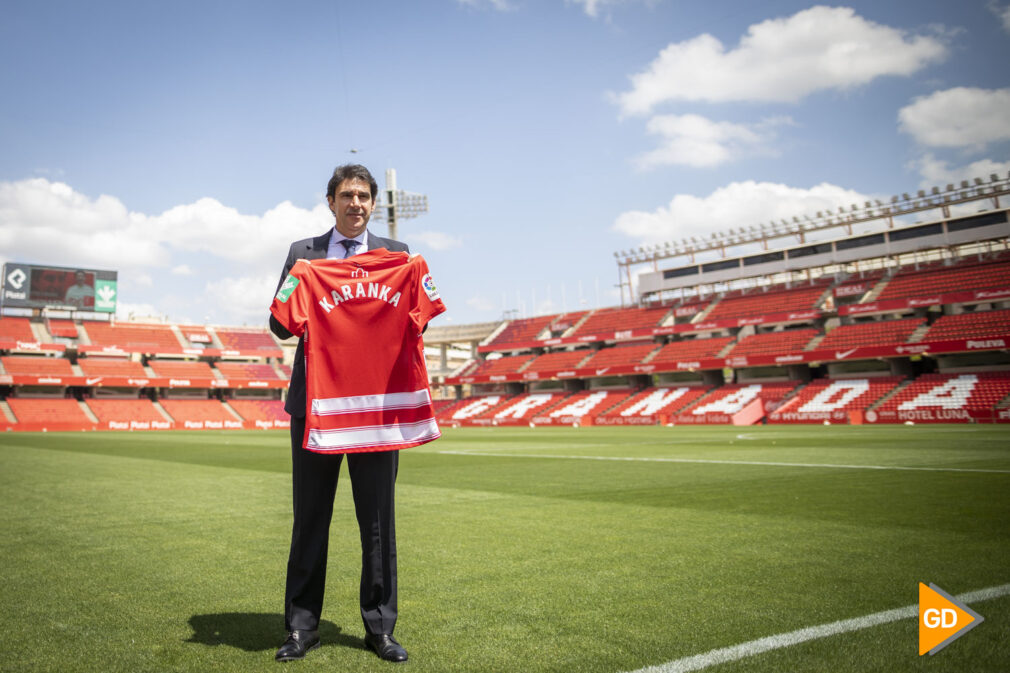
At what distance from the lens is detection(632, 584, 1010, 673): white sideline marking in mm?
2680

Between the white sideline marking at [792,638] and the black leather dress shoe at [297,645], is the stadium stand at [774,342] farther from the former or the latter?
the black leather dress shoe at [297,645]

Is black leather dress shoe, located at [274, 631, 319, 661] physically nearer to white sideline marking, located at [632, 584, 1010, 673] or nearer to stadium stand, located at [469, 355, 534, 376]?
white sideline marking, located at [632, 584, 1010, 673]

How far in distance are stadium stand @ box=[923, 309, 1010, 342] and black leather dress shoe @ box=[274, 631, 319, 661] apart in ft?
124

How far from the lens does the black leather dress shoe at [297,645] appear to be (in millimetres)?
2898

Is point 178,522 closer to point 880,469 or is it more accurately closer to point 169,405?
point 880,469

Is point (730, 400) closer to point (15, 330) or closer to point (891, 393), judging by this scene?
point (891, 393)

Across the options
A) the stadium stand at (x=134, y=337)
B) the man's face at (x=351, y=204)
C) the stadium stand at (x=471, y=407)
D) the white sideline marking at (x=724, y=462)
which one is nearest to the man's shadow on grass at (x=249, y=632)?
the man's face at (x=351, y=204)

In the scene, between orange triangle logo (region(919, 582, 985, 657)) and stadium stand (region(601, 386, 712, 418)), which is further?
stadium stand (region(601, 386, 712, 418))

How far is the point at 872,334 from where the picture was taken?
124 ft

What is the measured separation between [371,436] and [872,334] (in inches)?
1593

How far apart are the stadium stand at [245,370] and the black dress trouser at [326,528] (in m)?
60.8

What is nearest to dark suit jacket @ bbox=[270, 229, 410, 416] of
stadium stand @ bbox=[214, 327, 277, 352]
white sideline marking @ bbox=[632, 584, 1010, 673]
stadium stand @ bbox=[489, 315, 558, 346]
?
white sideline marking @ bbox=[632, 584, 1010, 673]

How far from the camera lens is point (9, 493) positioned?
9500 mm

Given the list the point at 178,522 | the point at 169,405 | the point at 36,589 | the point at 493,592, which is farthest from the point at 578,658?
the point at 169,405
